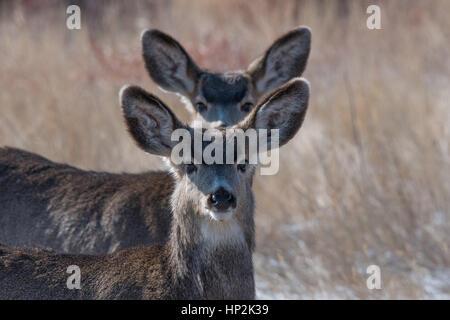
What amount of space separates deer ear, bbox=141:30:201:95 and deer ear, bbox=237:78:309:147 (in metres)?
2.65

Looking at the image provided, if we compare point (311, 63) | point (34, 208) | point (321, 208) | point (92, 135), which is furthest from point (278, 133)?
point (311, 63)

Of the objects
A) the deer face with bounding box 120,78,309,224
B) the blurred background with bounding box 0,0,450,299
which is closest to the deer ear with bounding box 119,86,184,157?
the deer face with bounding box 120,78,309,224

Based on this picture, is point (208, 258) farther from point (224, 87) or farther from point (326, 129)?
point (326, 129)

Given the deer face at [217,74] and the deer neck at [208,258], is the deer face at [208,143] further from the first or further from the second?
the deer face at [217,74]

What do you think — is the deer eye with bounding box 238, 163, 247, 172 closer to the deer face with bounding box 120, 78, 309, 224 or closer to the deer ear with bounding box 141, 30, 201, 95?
the deer face with bounding box 120, 78, 309, 224

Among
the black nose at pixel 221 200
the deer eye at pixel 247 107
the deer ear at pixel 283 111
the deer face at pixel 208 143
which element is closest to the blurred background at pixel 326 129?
the deer eye at pixel 247 107

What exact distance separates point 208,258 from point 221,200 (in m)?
0.41

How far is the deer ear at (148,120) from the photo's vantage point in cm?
540

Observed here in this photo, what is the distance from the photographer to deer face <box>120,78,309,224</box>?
5062mm

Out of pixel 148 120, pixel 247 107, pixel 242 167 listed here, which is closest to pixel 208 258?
pixel 242 167

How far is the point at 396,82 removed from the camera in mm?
11711

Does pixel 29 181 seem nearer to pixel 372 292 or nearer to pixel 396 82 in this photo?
pixel 372 292

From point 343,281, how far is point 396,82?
409 cm

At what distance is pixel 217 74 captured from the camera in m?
8.15
